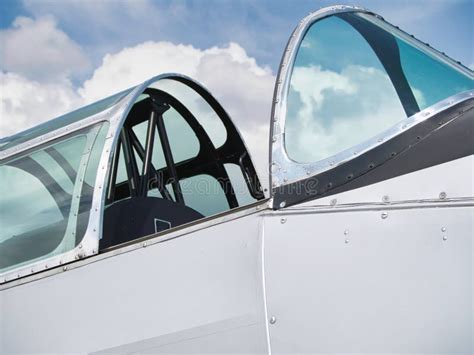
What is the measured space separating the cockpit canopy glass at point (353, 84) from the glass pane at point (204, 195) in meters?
1.98

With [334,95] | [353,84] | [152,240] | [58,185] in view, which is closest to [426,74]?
[353,84]

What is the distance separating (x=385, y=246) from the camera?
194 cm

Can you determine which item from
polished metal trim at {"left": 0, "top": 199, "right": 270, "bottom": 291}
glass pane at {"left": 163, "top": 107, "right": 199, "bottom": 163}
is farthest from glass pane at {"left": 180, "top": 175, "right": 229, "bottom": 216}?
polished metal trim at {"left": 0, "top": 199, "right": 270, "bottom": 291}

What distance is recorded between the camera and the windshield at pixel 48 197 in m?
2.81

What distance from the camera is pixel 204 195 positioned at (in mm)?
4449

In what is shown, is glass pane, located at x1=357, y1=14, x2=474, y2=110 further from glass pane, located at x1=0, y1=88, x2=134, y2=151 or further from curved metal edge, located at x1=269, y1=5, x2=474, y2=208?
glass pane, located at x1=0, y1=88, x2=134, y2=151

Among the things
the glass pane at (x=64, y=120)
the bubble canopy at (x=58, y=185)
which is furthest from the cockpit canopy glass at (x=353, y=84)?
the glass pane at (x=64, y=120)

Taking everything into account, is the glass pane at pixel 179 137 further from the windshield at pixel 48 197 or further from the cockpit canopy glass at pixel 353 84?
the cockpit canopy glass at pixel 353 84

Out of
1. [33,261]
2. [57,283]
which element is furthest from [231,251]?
[33,261]

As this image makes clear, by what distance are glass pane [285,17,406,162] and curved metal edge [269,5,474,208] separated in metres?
0.03

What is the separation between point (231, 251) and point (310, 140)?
568 mm

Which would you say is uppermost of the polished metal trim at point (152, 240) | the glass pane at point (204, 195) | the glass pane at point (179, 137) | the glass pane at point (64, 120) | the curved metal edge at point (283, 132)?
the glass pane at point (179, 137)

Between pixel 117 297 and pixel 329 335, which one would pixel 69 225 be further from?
pixel 329 335

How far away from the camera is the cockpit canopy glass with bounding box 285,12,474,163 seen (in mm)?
2303
